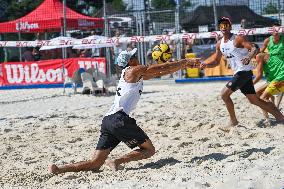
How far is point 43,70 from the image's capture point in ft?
55.2

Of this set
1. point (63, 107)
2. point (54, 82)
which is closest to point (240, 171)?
point (63, 107)

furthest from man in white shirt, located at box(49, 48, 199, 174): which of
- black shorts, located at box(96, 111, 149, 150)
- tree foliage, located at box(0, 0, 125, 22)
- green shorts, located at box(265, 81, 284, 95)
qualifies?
tree foliage, located at box(0, 0, 125, 22)

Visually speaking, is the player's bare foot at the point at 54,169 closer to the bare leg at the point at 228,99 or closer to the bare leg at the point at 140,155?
the bare leg at the point at 140,155

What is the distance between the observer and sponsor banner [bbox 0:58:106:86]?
53.3 ft

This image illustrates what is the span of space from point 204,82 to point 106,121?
10.8 m

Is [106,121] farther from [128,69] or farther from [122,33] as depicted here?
[122,33]

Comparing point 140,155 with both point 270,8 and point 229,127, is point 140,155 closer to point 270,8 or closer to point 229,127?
point 229,127

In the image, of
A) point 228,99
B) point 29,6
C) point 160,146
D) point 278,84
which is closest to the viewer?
point 160,146

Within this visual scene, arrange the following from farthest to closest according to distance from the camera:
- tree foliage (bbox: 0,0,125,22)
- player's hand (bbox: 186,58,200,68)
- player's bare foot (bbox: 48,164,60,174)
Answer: tree foliage (bbox: 0,0,125,22) < player's hand (bbox: 186,58,200,68) < player's bare foot (bbox: 48,164,60,174)

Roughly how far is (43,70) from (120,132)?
1183 centimetres

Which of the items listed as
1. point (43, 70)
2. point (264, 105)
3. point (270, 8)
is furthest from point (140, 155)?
point (270, 8)

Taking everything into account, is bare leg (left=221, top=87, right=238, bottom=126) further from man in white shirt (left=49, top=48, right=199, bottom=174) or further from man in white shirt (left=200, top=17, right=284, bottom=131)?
man in white shirt (left=49, top=48, right=199, bottom=174)

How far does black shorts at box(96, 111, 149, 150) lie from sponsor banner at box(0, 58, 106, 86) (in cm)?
1054

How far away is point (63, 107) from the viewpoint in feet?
36.3
